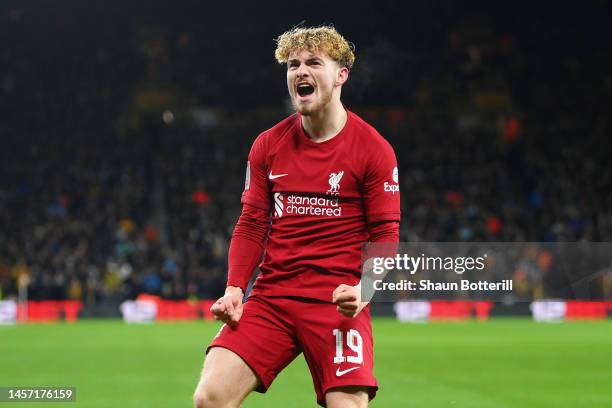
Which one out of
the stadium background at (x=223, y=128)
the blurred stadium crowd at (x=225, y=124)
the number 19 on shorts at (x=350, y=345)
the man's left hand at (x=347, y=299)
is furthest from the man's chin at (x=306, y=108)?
the blurred stadium crowd at (x=225, y=124)

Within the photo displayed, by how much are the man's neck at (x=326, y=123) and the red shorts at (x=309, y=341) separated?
0.76 meters

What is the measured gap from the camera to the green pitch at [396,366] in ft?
A: 32.8

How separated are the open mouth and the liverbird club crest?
1.26 ft

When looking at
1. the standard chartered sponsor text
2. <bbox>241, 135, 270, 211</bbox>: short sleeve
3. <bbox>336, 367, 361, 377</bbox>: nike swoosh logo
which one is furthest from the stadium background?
<bbox>336, 367, 361, 377</bbox>: nike swoosh logo

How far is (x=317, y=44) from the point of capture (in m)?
4.54

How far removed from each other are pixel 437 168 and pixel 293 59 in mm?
26544

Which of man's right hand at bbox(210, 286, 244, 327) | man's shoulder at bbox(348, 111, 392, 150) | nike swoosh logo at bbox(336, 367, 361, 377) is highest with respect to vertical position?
man's shoulder at bbox(348, 111, 392, 150)

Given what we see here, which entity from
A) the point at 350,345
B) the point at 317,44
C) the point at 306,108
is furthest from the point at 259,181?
the point at 350,345

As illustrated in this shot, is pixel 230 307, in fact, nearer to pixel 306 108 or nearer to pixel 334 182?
pixel 334 182

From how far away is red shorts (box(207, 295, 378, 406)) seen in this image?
4.51 meters

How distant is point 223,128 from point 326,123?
2930 centimetres

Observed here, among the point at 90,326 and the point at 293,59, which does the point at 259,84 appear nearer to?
the point at 90,326

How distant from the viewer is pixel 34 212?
28469mm

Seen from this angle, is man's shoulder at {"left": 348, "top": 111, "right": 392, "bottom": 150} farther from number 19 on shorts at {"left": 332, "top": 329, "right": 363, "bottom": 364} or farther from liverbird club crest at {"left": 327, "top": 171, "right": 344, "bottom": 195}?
number 19 on shorts at {"left": 332, "top": 329, "right": 363, "bottom": 364}
